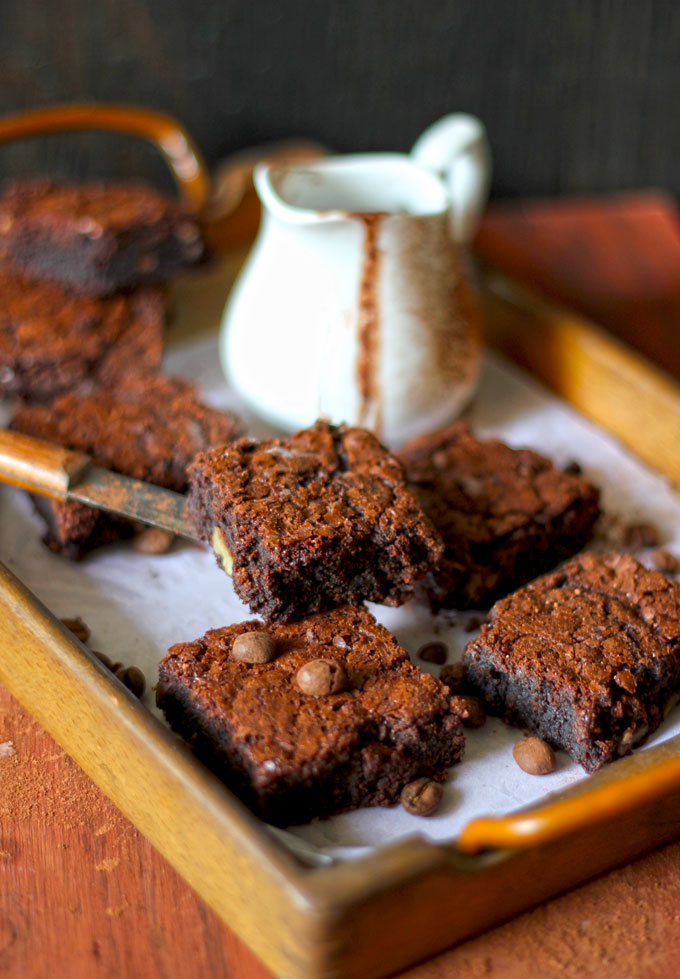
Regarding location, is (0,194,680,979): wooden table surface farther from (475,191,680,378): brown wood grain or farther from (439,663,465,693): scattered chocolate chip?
(475,191,680,378): brown wood grain

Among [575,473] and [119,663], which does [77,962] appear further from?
[575,473]

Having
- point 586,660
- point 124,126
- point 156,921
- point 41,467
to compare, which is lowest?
point 156,921

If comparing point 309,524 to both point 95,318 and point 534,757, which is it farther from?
point 95,318

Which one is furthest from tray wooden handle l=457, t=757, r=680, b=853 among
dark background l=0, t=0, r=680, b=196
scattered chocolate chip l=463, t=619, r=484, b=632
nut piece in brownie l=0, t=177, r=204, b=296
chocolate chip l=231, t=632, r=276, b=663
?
dark background l=0, t=0, r=680, b=196

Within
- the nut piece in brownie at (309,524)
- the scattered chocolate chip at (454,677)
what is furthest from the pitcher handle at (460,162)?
the scattered chocolate chip at (454,677)

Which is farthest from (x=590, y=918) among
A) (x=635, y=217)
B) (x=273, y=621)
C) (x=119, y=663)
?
(x=635, y=217)

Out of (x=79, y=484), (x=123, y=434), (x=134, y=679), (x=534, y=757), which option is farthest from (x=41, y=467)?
(x=534, y=757)

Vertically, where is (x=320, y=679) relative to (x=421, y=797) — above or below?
above
